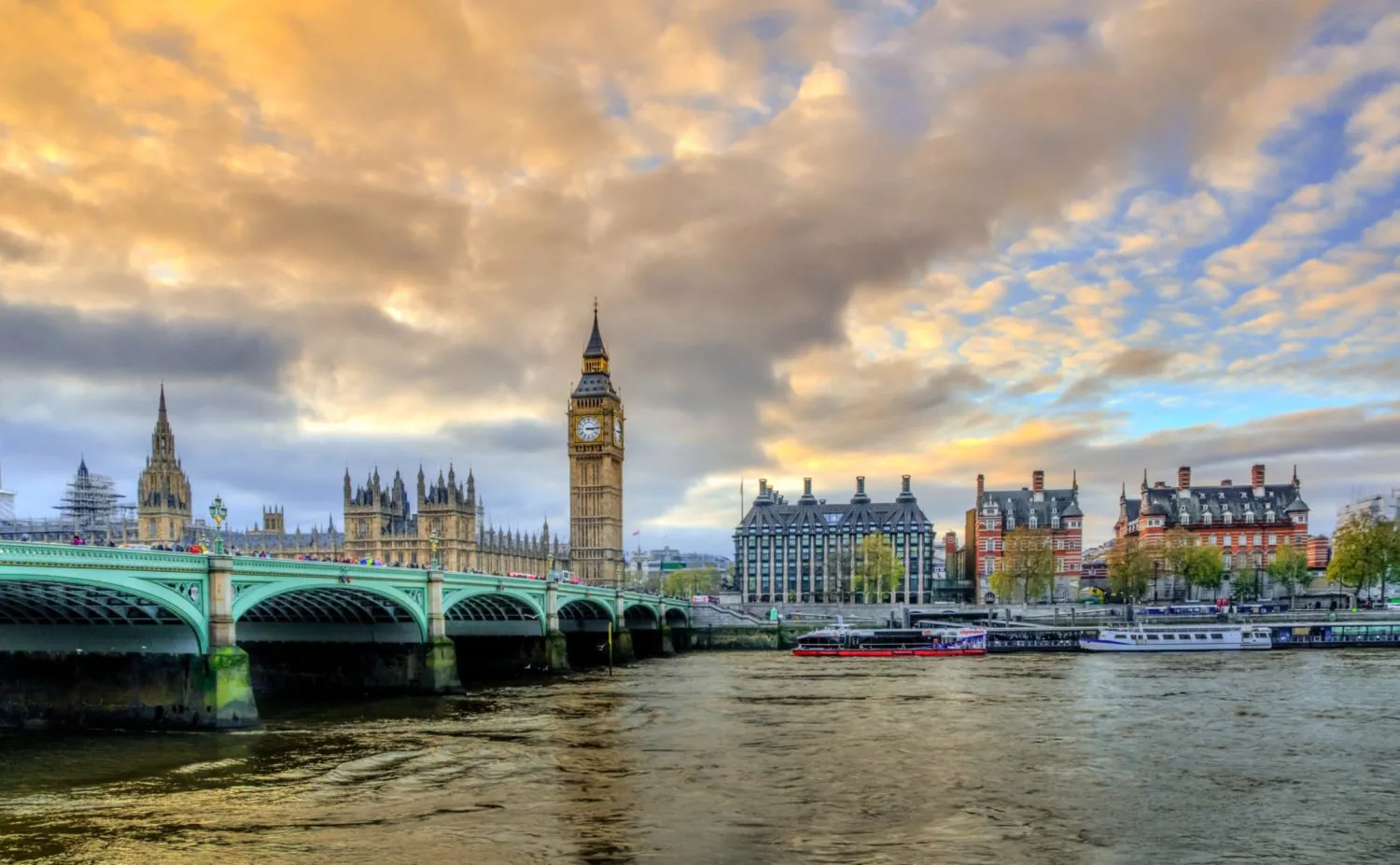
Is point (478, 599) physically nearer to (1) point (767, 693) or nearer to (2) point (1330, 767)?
(1) point (767, 693)

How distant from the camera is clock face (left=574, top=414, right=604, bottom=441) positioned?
7534 inches

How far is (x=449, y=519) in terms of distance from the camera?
17025cm

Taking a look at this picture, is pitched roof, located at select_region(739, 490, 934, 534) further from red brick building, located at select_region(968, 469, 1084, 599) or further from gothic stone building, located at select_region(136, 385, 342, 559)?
gothic stone building, located at select_region(136, 385, 342, 559)

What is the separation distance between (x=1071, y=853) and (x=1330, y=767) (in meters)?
15.4

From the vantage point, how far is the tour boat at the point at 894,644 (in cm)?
9375

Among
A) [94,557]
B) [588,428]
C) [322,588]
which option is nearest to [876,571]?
[588,428]

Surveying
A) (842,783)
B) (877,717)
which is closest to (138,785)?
(842,783)

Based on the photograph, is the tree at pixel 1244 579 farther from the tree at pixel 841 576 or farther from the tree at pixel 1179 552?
the tree at pixel 841 576

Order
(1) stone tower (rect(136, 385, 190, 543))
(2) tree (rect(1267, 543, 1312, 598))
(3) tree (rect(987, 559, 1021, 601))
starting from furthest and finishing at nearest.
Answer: (1) stone tower (rect(136, 385, 190, 543)) < (3) tree (rect(987, 559, 1021, 601)) < (2) tree (rect(1267, 543, 1312, 598))

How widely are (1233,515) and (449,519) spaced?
11057cm

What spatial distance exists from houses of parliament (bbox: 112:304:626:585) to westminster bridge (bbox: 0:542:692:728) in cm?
10302

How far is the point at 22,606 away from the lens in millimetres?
43312

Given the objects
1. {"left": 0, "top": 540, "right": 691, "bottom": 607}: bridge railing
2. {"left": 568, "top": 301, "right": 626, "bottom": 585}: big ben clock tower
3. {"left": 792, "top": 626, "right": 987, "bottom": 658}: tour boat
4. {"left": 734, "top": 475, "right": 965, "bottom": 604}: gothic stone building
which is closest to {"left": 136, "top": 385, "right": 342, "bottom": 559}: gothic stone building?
{"left": 568, "top": 301, "right": 626, "bottom": 585}: big ben clock tower

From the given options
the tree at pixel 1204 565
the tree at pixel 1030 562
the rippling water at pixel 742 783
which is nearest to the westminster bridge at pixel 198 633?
the rippling water at pixel 742 783
